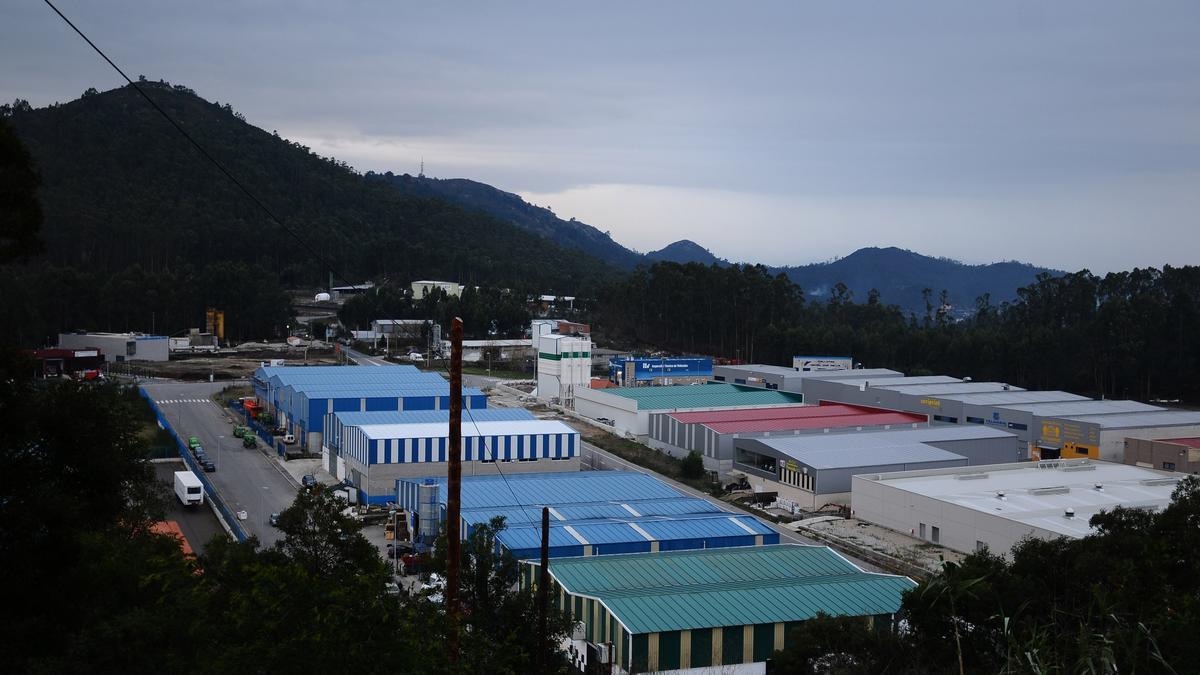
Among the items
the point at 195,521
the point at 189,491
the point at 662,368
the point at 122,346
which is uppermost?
the point at 122,346

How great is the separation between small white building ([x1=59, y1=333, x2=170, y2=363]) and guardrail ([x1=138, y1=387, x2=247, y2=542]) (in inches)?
508

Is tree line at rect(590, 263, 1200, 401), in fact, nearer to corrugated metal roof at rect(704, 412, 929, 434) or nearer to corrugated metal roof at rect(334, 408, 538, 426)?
corrugated metal roof at rect(704, 412, 929, 434)

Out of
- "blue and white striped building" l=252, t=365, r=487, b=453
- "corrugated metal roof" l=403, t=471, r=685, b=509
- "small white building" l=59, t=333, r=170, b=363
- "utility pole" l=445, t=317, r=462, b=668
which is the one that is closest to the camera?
"utility pole" l=445, t=317, r=462, b=668

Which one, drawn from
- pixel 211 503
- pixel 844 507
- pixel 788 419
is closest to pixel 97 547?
pixel 211 503

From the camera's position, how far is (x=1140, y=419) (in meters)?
28.0

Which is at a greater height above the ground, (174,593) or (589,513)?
(174,593)

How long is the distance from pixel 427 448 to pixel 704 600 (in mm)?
11023

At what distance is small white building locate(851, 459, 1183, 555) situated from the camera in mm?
17438

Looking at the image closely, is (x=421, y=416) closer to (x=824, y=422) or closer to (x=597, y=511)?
(x=597, y=511)

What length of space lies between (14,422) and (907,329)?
151ft

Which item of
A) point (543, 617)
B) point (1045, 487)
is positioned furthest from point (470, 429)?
point (543, 617)

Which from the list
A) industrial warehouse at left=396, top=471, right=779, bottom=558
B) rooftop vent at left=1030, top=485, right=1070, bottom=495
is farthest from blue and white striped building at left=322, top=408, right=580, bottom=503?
rooftop vent at left=1030, top=485, right=1070, bottom=495

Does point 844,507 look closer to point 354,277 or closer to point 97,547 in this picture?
point 97,547

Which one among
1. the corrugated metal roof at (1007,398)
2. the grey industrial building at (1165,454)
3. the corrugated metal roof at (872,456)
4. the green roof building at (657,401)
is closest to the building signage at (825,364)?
the green roof building at (657,401)
